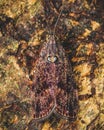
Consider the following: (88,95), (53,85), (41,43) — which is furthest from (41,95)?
(41,43)

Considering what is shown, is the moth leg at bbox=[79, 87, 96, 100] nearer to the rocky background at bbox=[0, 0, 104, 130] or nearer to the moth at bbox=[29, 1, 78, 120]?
the rocky background at bbox=[0, 0, 104, 130]

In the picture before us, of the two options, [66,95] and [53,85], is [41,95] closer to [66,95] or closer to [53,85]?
[53,85]

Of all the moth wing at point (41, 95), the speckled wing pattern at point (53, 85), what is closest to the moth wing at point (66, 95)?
the speckled wing pattern at point (53, 85)

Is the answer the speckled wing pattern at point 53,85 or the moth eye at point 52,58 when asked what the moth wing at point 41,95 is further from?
the moth eye at point 52,58

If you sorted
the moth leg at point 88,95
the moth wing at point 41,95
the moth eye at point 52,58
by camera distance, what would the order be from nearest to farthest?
the moth wing at point 41,95 < the moth eye at point 52,58 < the moth leg at point 88,95

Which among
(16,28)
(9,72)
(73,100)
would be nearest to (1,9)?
(16,28)

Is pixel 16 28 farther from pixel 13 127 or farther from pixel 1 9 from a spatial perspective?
pixel 13 127
